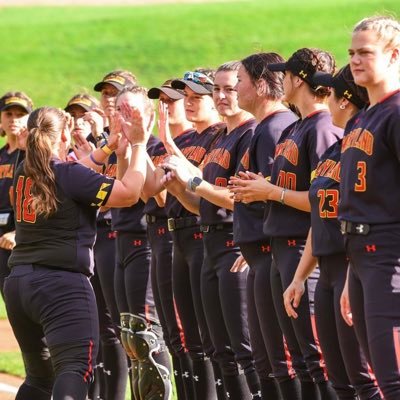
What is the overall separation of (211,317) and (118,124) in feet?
4.13

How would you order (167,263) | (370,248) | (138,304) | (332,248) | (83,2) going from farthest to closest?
(83,2), (138,304), (167,263), (332,248), (370,248)

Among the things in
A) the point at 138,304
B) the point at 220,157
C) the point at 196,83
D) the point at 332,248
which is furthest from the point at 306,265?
the point at 138,304

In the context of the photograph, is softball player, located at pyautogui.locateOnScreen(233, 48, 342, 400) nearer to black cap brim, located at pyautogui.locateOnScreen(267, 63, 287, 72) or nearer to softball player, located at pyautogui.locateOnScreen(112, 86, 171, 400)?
black cap brim, located at pyautogui.locateOnScreen(267, 63, 287, 72)

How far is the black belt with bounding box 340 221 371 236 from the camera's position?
4273mm

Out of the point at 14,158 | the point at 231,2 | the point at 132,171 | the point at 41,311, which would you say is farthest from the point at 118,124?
the point at 231,2

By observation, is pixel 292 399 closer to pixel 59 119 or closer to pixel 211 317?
pixel 211 317

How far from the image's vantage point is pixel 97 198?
531 cm

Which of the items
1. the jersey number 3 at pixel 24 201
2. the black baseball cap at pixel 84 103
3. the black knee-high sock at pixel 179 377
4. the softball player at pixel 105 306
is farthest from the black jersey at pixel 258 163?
the black baseball cap at pixel 84 103

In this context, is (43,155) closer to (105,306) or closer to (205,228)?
(205,228)

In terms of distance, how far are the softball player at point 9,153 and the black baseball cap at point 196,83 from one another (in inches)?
67.6

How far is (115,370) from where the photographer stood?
736 cm

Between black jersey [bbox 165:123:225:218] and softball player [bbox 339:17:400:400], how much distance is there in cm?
231

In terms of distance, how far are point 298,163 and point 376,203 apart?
1.12 meters

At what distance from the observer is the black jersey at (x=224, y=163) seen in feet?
20.2
